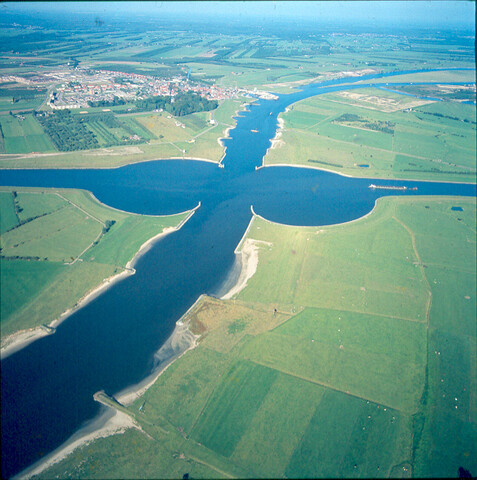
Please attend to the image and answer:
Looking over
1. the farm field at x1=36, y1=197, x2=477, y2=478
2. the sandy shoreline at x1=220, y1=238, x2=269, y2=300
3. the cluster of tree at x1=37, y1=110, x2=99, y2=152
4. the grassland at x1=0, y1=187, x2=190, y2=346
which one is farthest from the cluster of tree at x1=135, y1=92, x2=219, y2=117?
the farm field at x1=36, y1=197, x2=477, y2=478

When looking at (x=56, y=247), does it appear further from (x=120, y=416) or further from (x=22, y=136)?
(x=22, y=136)

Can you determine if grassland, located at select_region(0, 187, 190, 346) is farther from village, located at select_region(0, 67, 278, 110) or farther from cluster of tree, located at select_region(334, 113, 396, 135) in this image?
cluster of tree, located at select_region(334, 113, 396, 135)

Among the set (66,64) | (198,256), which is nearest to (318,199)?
(198,256)

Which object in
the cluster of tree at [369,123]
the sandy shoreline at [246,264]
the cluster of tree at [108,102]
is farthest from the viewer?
the cluster of tree at [108,102]

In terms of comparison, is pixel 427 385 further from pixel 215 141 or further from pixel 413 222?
pixel 215 141

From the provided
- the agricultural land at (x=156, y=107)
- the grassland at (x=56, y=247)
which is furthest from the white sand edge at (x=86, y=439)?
the agricultural land at (x=156, y=107)

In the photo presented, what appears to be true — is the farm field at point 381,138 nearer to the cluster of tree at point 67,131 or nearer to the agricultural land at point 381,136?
the agricultural land at point 381,136

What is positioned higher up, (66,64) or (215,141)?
(66,64)
